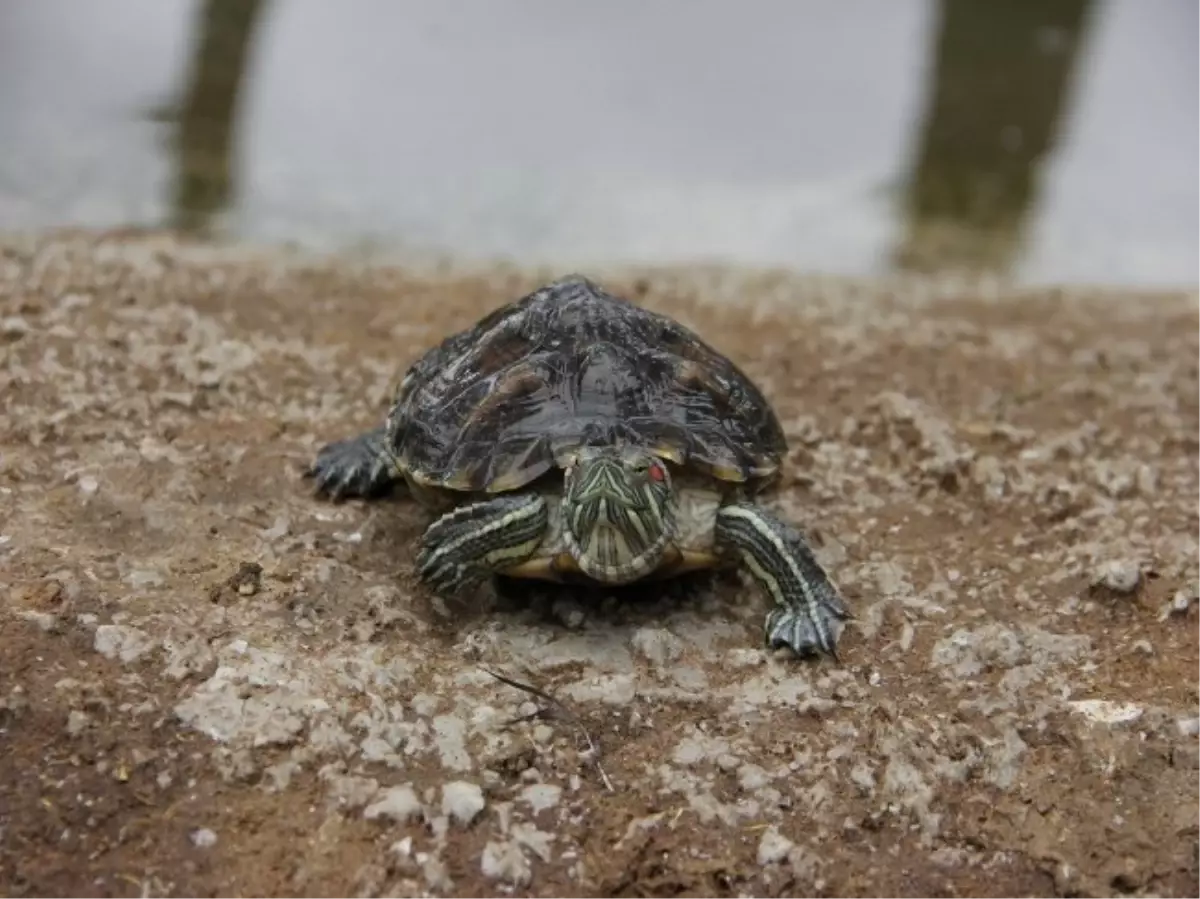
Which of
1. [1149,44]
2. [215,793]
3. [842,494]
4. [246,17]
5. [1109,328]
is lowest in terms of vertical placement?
[215,793]

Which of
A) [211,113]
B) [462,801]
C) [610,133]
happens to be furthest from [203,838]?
[610,133]

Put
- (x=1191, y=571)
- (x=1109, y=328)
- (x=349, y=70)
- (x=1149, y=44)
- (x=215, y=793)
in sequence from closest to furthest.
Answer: (x=215, y=793)
(x=1191, y=571)
(x=1109, y=328)
(x=349, y=70)
(x=1149, y=44)

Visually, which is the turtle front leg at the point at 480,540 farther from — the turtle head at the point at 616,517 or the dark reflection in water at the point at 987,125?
the dark reflection in water at the point at 987,125

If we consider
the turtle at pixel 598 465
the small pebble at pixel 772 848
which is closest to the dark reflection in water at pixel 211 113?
the turtle at pixel 598 465

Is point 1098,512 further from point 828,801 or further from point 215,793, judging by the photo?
point 215,793

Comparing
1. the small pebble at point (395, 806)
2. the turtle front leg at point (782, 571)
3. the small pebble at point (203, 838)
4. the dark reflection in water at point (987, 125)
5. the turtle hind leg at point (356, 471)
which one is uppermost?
the dark reflection in water at point (987, 125)

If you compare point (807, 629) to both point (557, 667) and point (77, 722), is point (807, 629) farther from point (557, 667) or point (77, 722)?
point (77, 722)

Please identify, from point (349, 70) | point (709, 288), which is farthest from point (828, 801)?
point (349, 70)
